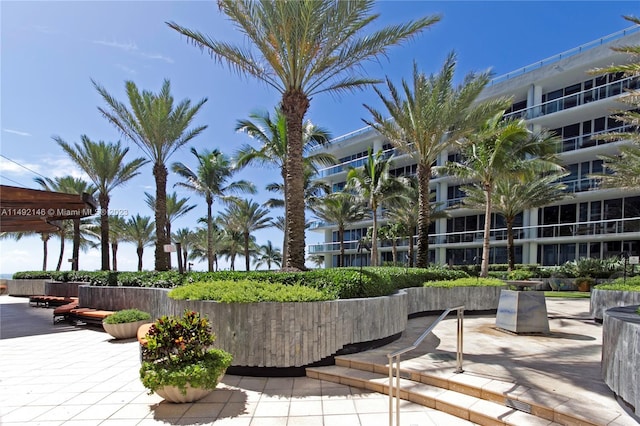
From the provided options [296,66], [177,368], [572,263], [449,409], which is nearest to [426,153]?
[296,66]

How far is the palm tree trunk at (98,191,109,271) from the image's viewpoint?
64.2 ft

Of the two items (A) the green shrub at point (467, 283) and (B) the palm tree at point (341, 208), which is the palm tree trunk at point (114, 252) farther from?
(A) the green shrub at point (467, 283)

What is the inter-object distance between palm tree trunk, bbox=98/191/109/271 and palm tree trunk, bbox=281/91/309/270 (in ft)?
49.4

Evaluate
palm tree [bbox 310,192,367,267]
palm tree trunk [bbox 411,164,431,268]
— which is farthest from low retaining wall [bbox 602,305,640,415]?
palm tree [bbox 310,192,367,267]

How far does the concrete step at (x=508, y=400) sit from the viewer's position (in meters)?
3.89

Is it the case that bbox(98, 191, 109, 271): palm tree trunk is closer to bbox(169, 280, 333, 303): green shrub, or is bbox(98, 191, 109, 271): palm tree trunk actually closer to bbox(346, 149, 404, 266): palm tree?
bbox(346, 149, 404, 266): palm tree

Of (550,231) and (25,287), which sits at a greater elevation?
(550,231)

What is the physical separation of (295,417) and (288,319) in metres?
1.71

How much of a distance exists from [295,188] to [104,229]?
15.4 m

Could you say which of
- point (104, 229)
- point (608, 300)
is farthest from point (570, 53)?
point (104, 229)

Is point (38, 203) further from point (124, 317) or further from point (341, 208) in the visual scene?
point (341, 208)

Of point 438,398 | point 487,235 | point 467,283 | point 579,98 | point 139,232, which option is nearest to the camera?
point 438,398

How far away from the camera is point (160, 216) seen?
15812mm

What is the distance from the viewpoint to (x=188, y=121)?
17078mm
